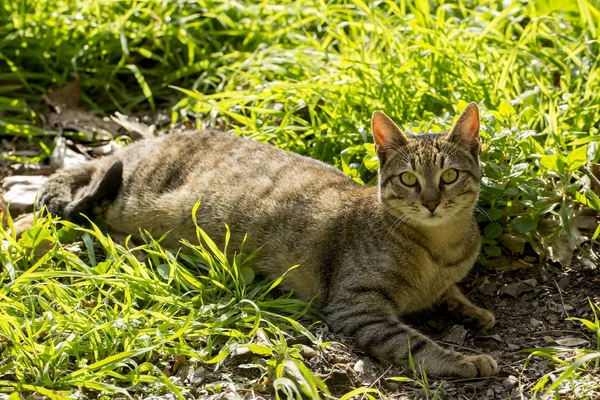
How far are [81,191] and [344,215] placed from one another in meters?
1.58

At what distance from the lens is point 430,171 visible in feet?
A: 11.9

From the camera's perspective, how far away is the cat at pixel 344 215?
3607 mm

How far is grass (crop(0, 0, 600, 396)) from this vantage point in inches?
130

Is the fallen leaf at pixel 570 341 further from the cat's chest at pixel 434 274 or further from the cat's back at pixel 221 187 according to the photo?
the cat's back at pixel 221 187

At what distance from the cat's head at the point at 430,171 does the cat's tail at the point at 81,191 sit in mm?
1528

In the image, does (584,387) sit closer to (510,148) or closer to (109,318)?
(510,148)

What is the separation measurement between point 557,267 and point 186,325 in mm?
1920

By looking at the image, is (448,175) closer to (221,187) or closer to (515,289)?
(515,289)

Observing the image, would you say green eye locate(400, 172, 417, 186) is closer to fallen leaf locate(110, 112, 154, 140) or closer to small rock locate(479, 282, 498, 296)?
small rock locate(479, 282, 498, 296)

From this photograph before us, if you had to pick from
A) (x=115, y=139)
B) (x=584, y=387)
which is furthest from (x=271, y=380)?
(x=115, y=139)

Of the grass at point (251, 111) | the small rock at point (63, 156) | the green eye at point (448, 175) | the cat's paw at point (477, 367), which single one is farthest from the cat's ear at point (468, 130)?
the small rock at point (63, 156)

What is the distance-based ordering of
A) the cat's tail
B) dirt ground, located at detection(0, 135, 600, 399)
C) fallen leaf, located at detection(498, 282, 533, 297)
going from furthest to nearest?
1. the cat's tail
2. fallen leaf, located at detection(498, 282, 533, 297)
3. dirt ground, located at detection(0, 135, 600, 399)

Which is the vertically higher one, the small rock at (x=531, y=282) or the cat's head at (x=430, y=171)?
the cat's head at (x=430, y=171)

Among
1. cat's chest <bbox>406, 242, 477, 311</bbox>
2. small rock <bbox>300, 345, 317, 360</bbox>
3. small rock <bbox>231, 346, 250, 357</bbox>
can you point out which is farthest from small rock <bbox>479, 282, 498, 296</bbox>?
small rock <bbox>231, 346, 250, 357</bbox>
